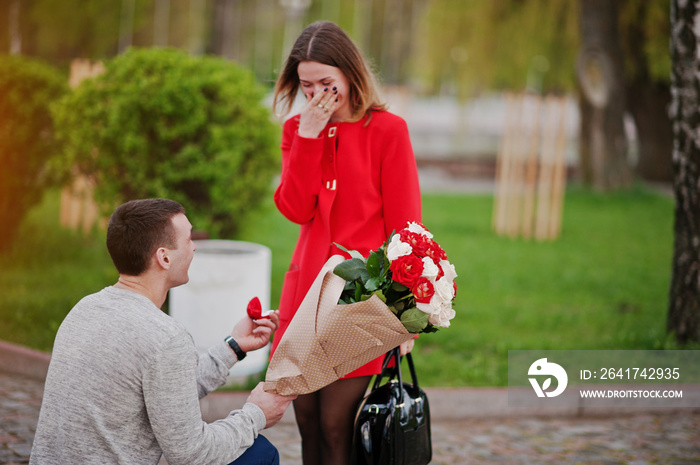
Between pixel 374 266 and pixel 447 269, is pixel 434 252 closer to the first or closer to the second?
pixel 447 269

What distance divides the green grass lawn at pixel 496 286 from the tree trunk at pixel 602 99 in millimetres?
4328

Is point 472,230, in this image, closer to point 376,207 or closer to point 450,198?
point 450,198

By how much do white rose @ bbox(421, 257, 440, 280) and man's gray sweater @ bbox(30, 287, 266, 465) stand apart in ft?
2.54

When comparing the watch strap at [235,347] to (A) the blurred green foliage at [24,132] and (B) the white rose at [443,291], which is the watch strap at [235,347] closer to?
(B) the white rose at [443,291]

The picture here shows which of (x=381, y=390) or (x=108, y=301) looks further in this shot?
(x=381, y=390)

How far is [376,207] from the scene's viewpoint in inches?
111

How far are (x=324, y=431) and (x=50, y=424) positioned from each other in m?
1.00

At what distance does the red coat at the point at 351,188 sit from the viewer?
110 inches

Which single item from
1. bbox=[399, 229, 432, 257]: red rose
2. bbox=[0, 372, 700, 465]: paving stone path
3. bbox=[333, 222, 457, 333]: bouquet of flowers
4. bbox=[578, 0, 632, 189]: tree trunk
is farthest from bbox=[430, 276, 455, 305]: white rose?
bbox=[578, 0, 632, 189]: tree trunk

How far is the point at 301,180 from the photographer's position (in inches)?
111

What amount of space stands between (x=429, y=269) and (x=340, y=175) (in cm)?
62

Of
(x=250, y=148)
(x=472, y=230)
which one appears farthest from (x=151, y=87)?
(x=472, y=230)

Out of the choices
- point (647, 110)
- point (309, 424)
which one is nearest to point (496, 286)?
point (309, 424)

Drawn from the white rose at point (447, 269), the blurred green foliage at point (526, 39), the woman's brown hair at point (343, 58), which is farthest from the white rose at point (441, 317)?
the blurred green foliage at point (526, 39)
